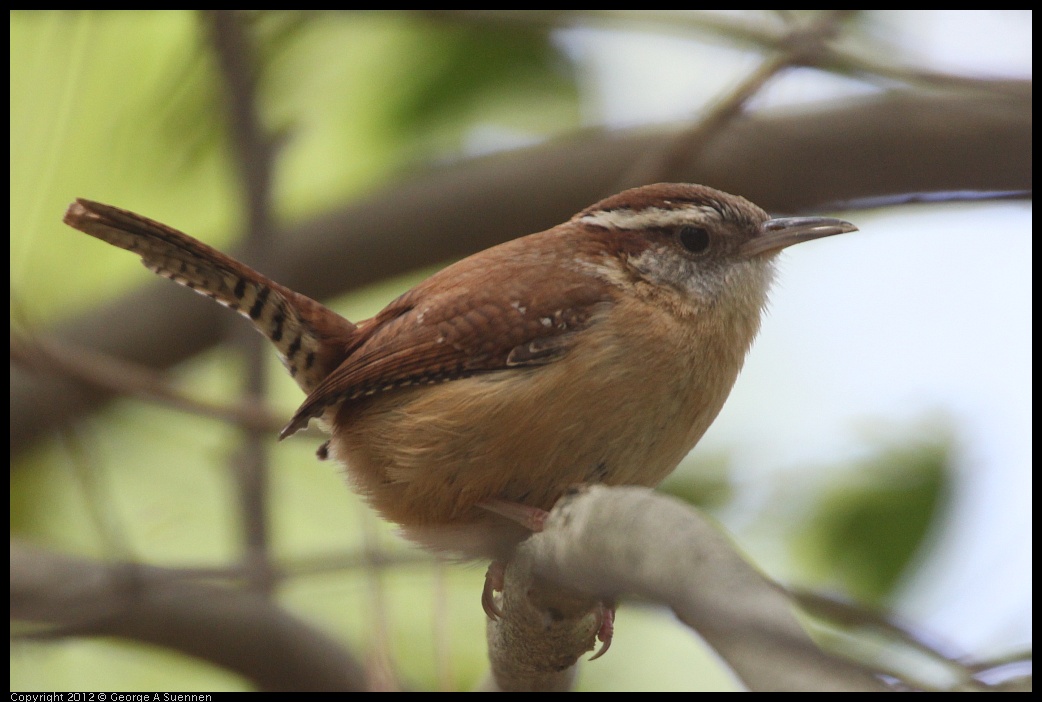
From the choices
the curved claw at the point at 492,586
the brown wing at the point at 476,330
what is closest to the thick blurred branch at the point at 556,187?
the brown wing at the point at 476,330

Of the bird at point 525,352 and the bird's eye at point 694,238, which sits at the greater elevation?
the bird's eye at point 694,238

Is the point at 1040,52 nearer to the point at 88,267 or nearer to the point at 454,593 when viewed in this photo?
the point at 454,593

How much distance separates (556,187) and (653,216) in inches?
79.1

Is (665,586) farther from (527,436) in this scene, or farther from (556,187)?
(556,187)

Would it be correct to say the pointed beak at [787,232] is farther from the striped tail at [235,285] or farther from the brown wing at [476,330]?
the striped tail at [235,285]

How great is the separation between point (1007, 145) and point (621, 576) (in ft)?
11.4

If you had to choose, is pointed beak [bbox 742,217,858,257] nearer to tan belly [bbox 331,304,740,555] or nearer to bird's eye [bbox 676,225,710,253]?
bird's eye [bbox 676,225,710,253]

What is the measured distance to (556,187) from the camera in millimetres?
5090

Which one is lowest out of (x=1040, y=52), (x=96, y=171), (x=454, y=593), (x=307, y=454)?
(x=454, y=593)

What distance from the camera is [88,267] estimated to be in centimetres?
592

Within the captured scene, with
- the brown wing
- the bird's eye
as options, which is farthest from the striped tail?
the bird's eye

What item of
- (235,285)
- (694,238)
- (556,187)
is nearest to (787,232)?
(694,238)

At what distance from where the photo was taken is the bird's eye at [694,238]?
3.09 m

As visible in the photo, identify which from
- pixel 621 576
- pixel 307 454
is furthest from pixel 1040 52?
pixel 307 454
